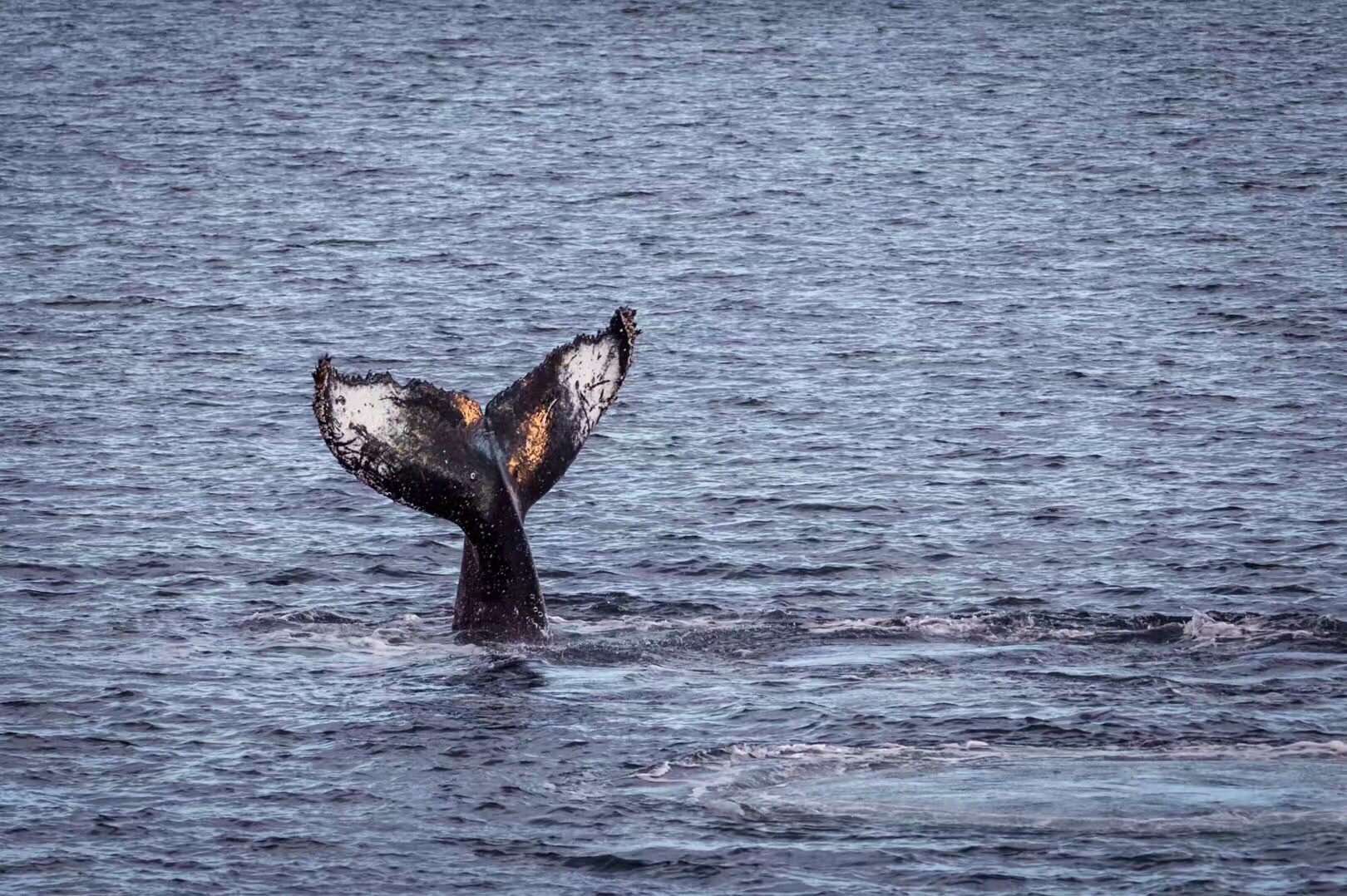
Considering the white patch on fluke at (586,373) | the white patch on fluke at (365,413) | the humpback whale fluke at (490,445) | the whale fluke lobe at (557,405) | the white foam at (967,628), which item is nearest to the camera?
the white patch on fluke at (365,413)

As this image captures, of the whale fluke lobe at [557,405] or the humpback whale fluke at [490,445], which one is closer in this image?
the humpback whale fluke at [490,445]

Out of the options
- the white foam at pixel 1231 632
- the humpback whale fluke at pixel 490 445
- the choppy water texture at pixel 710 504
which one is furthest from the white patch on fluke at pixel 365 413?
the white foam at pixel 1231 632

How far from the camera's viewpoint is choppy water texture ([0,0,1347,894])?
12.0 m

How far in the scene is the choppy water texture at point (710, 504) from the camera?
12.0 metres

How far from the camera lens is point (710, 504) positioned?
21594 millimetres

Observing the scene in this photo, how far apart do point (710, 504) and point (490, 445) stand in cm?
730

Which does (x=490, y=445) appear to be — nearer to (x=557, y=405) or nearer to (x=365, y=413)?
(x=557, y=405)

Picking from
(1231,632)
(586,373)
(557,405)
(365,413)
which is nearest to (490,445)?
(557,405)

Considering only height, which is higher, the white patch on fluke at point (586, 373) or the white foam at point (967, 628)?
the white patch on fluke at point (586, 373)

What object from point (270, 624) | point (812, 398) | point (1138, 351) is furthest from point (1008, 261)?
point (270, 624)

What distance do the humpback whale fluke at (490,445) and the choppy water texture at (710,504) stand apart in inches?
27.4

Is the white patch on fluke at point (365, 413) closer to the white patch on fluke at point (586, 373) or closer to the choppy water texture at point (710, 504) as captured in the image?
the white patch on fluke at point (586, 373)

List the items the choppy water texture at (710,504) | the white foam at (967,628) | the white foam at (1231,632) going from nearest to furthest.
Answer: the choppy water texture at (710,504), the white foam at (1231,632), the white foam at (967,628)

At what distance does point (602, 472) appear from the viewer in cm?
2338
